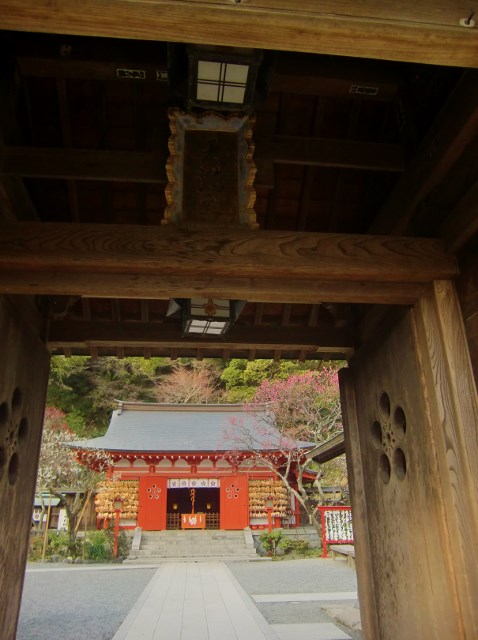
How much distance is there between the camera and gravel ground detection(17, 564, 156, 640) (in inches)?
247

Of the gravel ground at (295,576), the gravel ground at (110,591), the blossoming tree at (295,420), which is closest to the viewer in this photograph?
the gravel ground at (110,591)

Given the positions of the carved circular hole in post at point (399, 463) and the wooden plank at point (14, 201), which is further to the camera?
the carved circular hole in post at point (399, 463)

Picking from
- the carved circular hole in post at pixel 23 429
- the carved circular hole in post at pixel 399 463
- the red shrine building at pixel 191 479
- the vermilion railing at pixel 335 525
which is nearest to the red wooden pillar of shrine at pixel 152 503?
the red shrine building at pixel 191 479

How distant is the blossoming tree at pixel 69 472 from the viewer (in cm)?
1588

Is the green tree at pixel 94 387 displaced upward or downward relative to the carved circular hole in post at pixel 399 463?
upward

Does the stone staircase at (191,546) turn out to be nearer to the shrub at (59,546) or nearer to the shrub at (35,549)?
the shrub at (59,546)

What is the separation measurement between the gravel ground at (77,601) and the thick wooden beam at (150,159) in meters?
5.50

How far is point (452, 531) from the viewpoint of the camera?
7.32 feet

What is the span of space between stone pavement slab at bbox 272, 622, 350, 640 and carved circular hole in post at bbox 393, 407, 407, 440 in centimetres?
370

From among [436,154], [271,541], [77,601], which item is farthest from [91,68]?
[271,541]

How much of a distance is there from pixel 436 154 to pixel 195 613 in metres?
6.85

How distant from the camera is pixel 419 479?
2631 millimetres

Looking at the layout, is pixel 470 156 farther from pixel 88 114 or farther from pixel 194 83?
pixel 88 114

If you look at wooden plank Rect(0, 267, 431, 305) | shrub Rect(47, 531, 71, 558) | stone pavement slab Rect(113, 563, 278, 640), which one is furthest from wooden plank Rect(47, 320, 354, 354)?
shrub Rect(47, 531, 71, 558)
